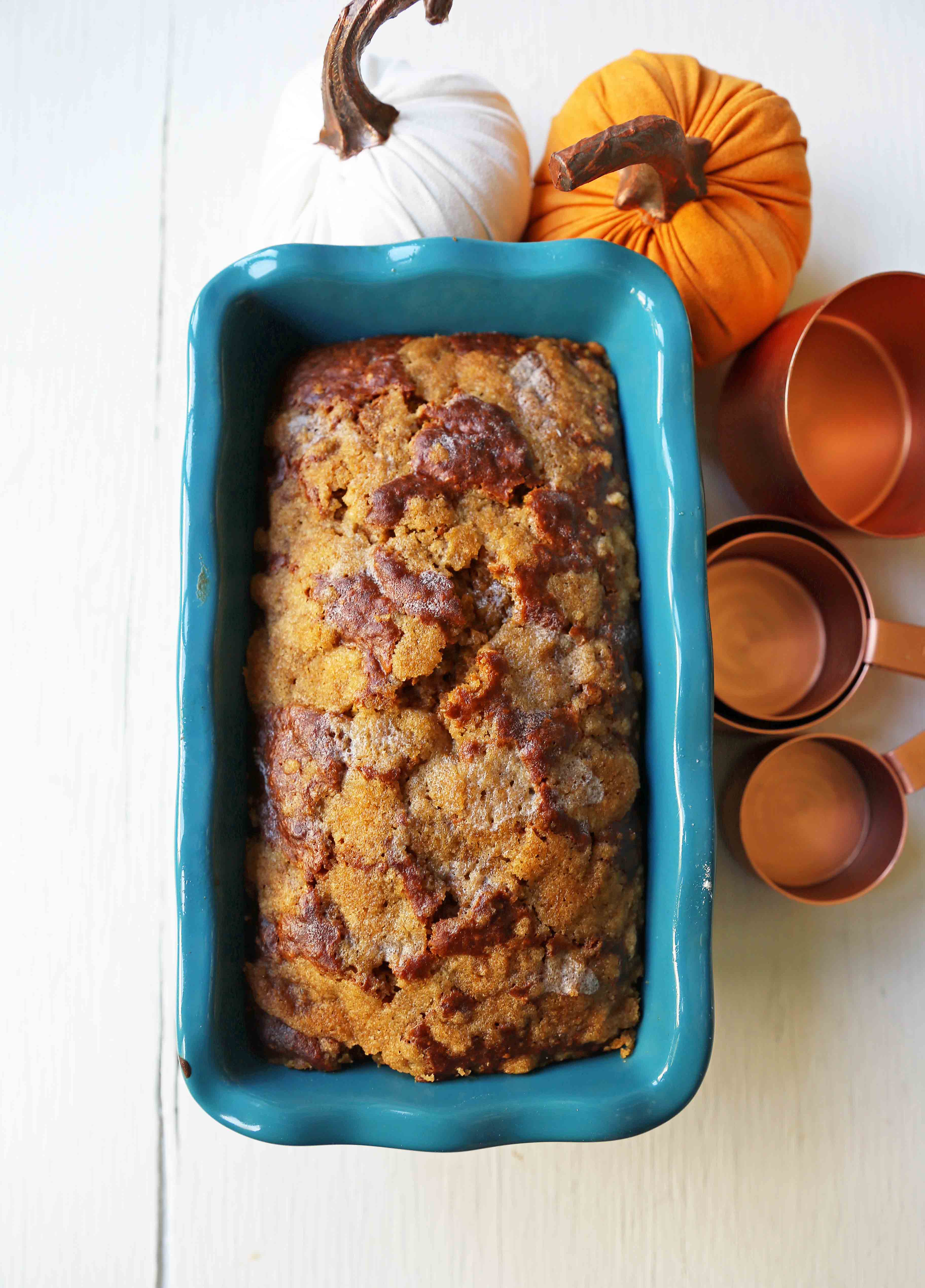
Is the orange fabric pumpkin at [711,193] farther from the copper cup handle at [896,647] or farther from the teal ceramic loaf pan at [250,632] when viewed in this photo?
the copper cup handle at [896,647]

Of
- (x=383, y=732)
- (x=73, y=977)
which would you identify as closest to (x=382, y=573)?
(x=383, y=732)

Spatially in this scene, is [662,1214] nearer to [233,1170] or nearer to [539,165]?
[233,1170]

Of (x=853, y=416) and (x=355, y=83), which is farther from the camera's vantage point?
(x=853, y=416)

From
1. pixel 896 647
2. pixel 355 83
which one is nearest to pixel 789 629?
pixel 896 647

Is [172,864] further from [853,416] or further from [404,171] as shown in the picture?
[853,416]

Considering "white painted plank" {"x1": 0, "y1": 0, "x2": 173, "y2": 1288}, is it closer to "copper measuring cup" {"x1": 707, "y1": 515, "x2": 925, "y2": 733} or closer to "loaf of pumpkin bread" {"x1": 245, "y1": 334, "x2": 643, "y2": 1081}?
"loaf of pumpkin bread" {"x1": 245, "y1": 334, "x2": 643, "y2": 1081}

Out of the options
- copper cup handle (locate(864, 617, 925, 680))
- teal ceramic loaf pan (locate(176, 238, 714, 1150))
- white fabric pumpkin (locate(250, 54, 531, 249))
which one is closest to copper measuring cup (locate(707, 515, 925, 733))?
copper cup handle (locate(864, 617, 925, 680))

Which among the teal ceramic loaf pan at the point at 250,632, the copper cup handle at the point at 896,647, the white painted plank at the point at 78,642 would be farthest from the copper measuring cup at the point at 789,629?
the white painted plank at the point at 78,642
